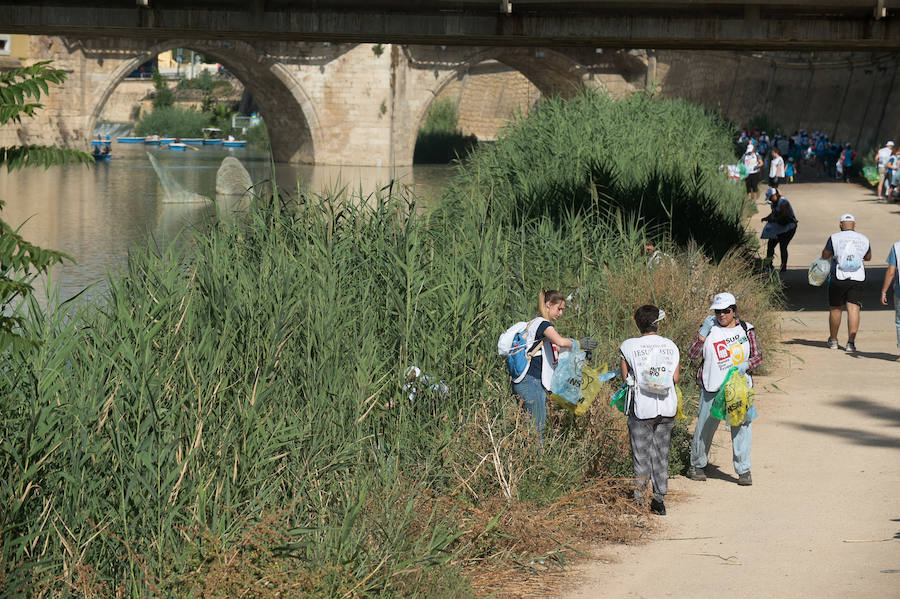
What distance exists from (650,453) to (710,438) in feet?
3.05

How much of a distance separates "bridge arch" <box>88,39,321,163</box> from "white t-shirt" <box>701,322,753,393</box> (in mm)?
34283

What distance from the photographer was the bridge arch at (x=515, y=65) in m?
A: 45.3

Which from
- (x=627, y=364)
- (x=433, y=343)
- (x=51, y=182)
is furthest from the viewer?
(x=51, y=182)

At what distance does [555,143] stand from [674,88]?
131 feet

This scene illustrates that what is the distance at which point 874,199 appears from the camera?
27359 millimetres

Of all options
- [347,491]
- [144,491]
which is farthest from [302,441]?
[144,491]

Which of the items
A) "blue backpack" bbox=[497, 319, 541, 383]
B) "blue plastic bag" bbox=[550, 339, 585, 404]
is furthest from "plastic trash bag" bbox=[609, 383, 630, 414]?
"blue backpack" bbox=[497, 319, 541, 383]

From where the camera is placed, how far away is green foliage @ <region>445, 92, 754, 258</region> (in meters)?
14.0

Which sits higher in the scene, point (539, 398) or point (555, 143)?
point (555, 143)

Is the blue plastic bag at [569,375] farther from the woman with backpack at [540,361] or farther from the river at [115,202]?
the river at [115,202]

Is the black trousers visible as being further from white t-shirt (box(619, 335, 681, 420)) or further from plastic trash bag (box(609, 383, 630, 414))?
white t-shirt (box(619, 335, 681, 420))

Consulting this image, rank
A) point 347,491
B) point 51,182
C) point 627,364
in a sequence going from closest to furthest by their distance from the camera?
point 347,491
point 627,364
point 51,182

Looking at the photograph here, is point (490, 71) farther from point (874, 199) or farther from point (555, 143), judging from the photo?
point (555, 143)

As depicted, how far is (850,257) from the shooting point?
39.1 feet
